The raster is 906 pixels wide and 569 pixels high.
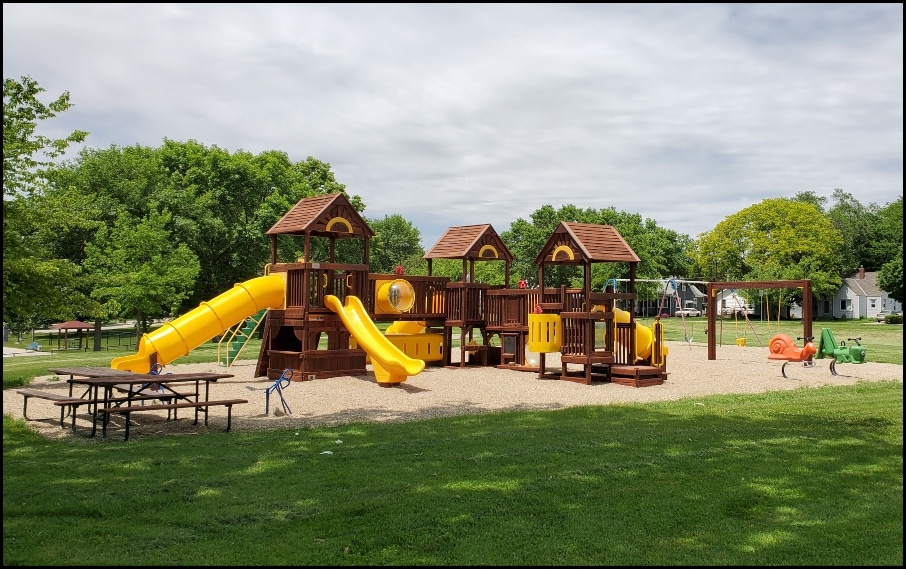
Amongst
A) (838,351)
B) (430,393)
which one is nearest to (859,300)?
(838,351)

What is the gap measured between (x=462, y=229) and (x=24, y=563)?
20.9 m

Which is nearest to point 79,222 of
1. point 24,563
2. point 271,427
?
point 271,427

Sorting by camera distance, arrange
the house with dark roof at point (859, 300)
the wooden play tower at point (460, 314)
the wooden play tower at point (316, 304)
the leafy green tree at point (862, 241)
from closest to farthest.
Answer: the wooden play tower at point (460, 314), the wooden play tower at point (316, 304), the house with dark roof at point (859, 300), the leafy green tree at point (862, 241)

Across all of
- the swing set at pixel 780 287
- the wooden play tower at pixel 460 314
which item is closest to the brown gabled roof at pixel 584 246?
the wooden play tower at pixel 460 314

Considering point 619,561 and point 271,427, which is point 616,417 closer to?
point 271,427

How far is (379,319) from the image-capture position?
877 inches

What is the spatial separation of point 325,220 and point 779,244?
59396 millimetres

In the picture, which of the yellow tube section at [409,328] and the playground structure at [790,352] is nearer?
the playground structure at [790,352]

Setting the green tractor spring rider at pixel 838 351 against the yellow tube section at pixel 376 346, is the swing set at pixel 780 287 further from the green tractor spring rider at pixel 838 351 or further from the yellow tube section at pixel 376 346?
the yellow tube section at pixel 376 346

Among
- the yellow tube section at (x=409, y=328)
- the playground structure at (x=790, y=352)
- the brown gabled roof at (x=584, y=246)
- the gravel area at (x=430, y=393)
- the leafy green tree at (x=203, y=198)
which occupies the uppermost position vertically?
the leafy green tree at (x=203, y=198)

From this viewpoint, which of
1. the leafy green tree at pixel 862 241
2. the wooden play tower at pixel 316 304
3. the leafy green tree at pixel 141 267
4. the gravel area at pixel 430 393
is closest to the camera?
the gravel area at pixel 430 393

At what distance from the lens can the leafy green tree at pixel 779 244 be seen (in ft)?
221

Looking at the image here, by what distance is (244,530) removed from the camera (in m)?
5.99

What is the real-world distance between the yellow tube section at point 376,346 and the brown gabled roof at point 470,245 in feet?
17.2
